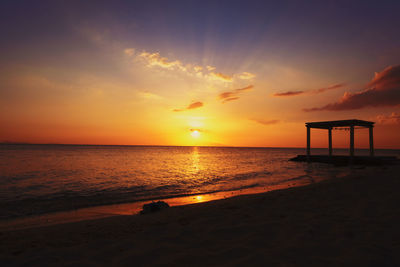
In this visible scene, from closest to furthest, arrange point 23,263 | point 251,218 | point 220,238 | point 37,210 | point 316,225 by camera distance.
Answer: point 23,263 < point 220,238 < point 316,225 < point 251,218 < point 37,210

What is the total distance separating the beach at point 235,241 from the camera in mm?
3945

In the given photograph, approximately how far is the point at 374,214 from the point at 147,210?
798cm

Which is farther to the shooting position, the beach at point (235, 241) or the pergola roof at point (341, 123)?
the pergola roof at point (341, 123)

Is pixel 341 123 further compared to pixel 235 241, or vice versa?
pixel 341 123

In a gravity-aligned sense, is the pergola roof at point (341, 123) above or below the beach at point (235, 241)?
above

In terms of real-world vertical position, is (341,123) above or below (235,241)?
above

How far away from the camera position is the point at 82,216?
9.77 metres

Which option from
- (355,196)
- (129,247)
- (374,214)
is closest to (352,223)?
(374,214)

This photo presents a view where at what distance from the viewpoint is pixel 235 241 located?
4848 mm

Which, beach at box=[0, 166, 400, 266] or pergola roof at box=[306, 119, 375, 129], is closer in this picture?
beach at box=[0, 166, 400, 266]

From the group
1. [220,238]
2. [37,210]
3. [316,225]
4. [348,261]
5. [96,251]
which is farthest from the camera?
[37,210]

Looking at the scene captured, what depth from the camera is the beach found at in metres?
3.95

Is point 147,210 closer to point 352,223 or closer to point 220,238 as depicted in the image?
point 220,238

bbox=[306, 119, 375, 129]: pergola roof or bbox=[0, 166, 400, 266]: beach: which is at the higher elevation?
bbox=[306, 119, 375, 129]: pergola roof
